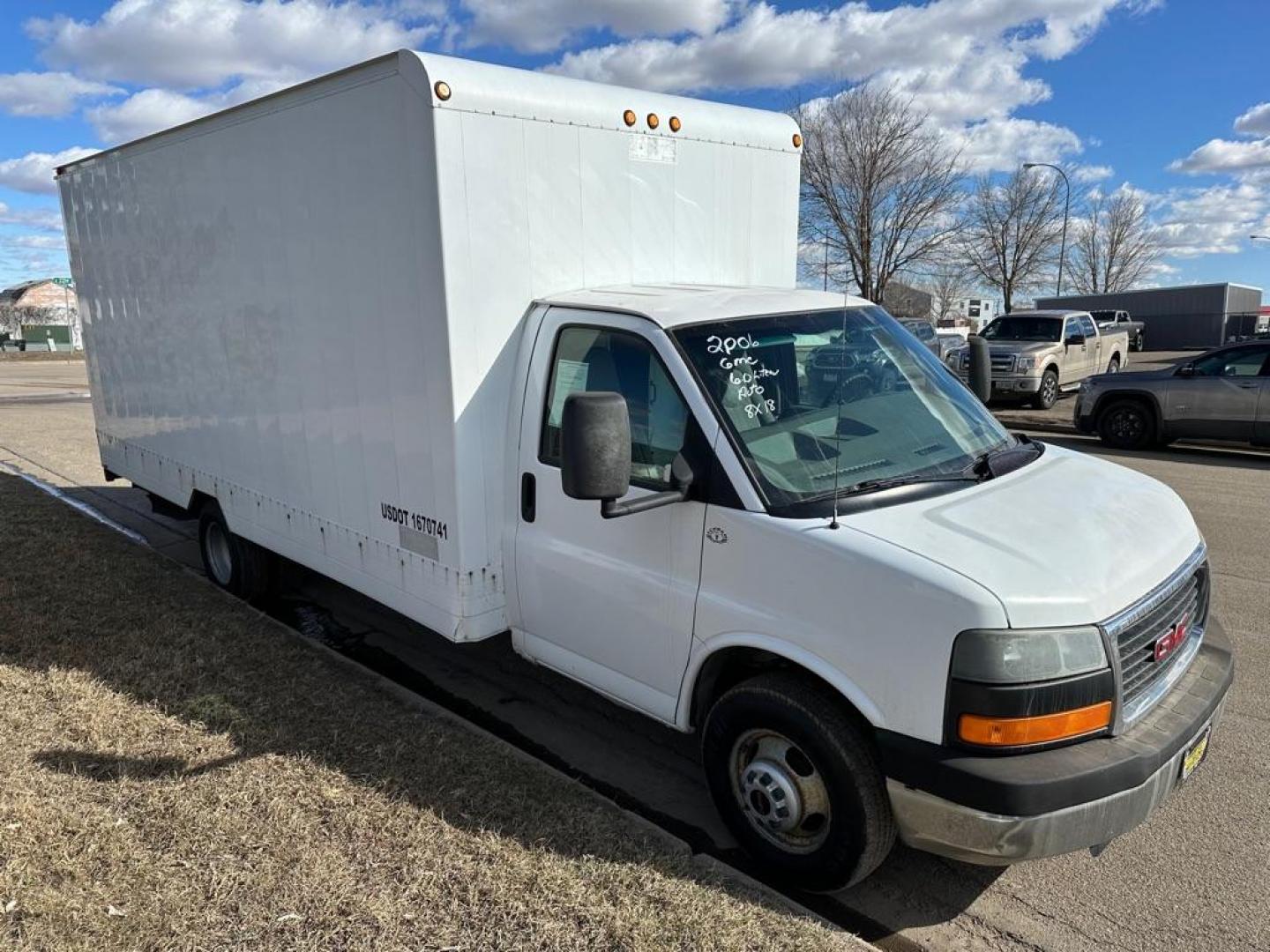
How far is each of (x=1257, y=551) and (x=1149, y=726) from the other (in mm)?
5646

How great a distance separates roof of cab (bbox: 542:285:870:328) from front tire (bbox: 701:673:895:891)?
1.46m

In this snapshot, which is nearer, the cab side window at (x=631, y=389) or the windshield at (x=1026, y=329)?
the cab side window at (x=631, y=389)

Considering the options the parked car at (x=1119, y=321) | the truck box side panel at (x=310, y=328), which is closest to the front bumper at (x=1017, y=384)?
the truck box side panel at (x=310, y=328)

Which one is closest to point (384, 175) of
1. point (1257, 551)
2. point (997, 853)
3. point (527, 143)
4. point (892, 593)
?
point (527, 143)

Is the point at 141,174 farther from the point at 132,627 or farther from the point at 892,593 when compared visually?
the point at 892,593

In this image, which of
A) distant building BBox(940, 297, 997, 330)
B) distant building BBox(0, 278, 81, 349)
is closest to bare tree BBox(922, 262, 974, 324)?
distant building BBox(940, 297, 997, 330)

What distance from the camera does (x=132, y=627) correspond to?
541 centimetres

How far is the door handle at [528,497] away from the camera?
390 cm

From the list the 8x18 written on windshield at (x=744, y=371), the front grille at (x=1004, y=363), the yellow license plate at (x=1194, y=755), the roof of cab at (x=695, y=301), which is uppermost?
the roof of cab at (x=695, y=301)

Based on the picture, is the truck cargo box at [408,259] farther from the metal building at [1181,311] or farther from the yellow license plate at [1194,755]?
the metal building at [1181,311]

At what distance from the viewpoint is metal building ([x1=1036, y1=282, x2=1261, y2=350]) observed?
56969 mm

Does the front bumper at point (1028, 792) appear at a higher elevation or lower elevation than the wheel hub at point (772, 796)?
higher

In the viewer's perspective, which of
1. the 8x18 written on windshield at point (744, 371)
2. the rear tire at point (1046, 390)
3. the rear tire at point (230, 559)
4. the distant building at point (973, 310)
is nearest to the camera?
the 8x18 written on windshield at point (744, 371)

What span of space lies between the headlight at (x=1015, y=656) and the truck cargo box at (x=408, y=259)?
2158 millimetres
